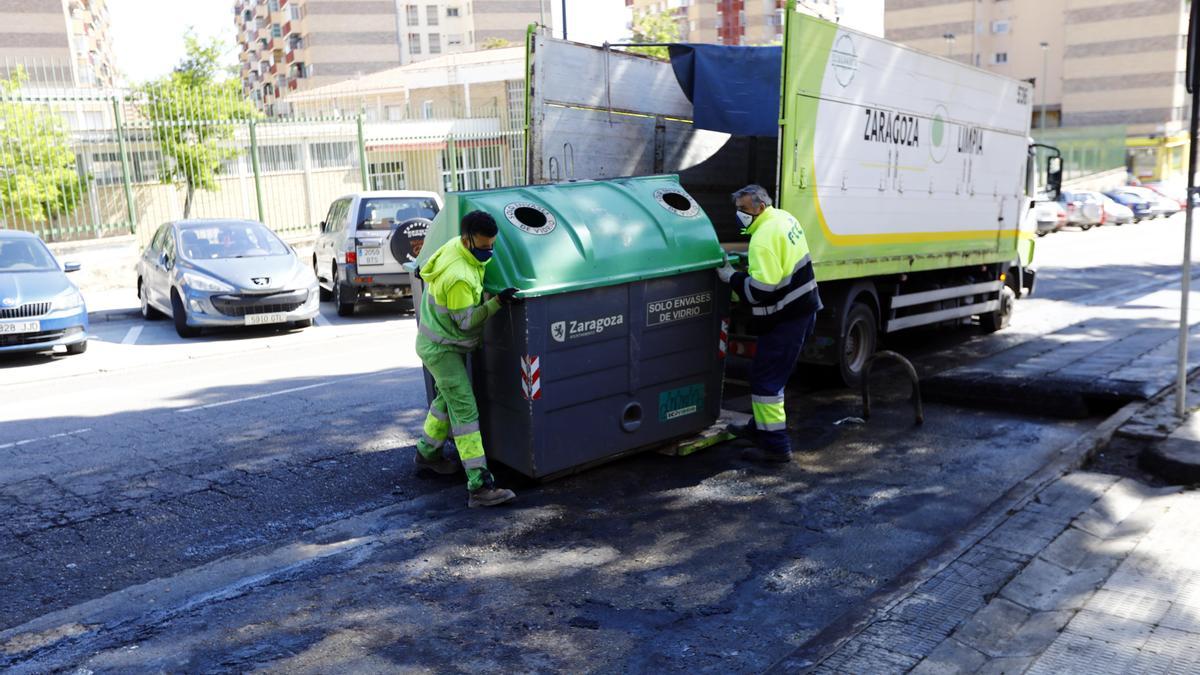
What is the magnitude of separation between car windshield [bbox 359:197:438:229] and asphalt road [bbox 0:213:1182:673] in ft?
18.3

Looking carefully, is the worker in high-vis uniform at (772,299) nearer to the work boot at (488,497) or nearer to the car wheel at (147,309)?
the work boot at (488,497)

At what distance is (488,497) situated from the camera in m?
Answer: 5.31

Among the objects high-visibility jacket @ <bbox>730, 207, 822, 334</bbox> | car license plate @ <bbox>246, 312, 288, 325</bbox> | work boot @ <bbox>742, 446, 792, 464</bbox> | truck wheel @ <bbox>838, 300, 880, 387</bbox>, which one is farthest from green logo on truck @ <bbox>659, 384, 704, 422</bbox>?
car license plate @ <bbox>246, 312, 288, 325</bbox>

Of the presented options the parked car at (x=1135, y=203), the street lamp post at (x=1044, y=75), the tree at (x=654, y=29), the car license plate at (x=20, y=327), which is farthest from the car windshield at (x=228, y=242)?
the street lamp post at (x=1044, y=75)

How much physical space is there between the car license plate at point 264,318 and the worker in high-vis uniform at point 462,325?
22.2ft

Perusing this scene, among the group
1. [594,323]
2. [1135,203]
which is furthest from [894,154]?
[1135,203]

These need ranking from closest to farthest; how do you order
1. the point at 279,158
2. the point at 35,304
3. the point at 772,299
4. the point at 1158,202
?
1. the point at 772,299
2. the point at 35,304
3. the point at 279,158
4. the point at 1158,202

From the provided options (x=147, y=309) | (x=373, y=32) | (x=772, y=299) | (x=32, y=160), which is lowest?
(x=147, y=309)

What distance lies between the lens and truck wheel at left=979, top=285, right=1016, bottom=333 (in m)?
10.7

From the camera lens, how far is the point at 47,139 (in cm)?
1502

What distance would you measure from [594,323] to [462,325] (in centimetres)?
81

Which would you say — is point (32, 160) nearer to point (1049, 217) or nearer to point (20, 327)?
point (20, 327)

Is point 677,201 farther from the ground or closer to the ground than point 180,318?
farther from the ground

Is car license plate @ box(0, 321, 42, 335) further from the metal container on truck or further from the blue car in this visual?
the metal container on truck
